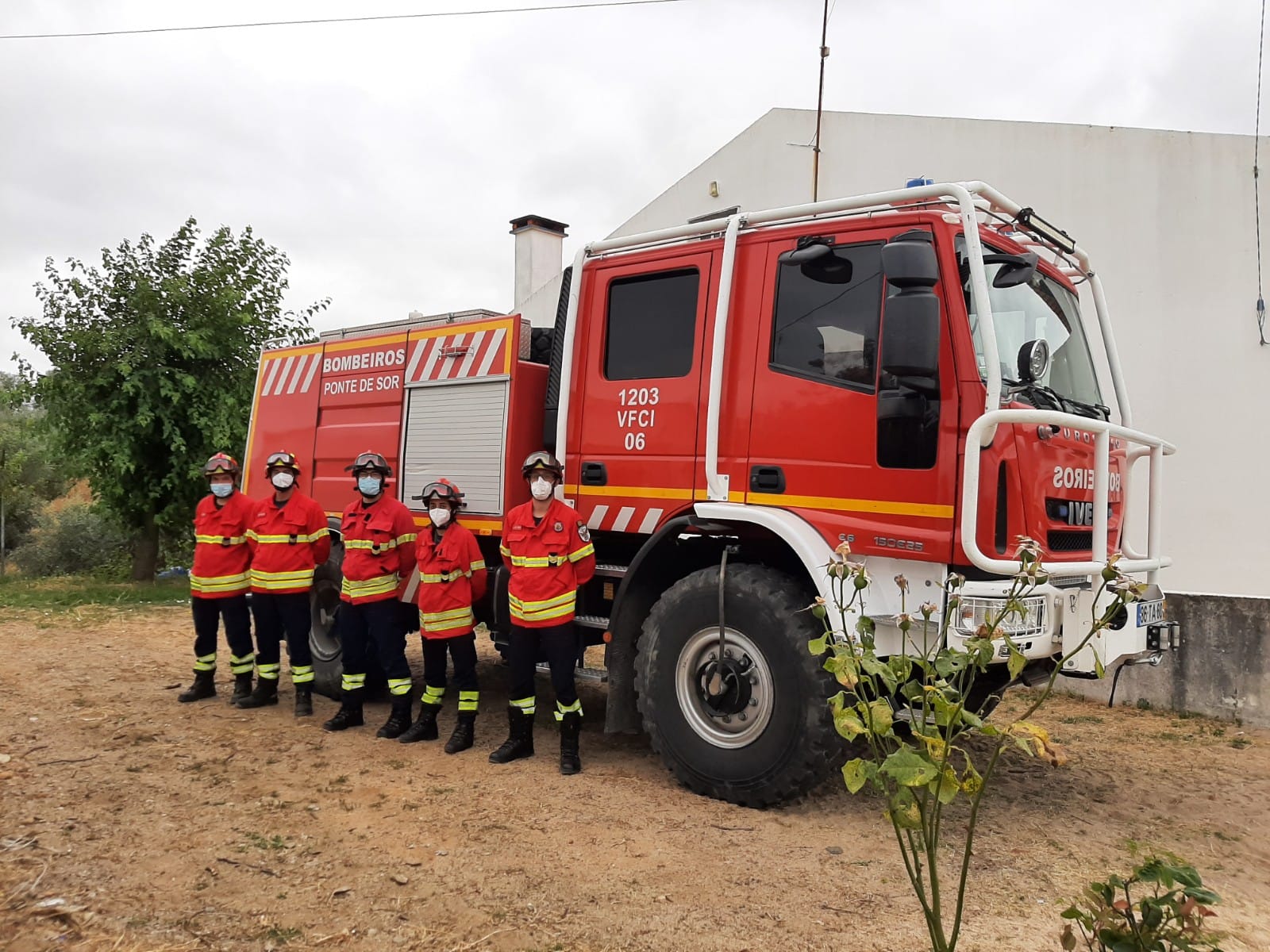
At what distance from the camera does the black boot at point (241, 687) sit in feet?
20.0

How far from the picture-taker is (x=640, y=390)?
4.75 metres

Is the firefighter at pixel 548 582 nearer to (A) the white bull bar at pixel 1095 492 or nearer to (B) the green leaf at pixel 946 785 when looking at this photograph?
(A) the white bull bar at pixel 1095 492

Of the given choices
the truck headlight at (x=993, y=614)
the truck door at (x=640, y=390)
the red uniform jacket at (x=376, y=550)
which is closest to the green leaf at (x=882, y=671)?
the truck headlight at (x=993, y=614)

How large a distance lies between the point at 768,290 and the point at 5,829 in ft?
12.9

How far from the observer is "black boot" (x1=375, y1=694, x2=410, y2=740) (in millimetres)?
5367

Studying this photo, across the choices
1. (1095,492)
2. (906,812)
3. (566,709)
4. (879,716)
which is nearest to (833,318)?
(1095,492)

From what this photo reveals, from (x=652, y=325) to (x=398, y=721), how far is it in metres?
2.72

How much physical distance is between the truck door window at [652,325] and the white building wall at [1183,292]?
4698 mm

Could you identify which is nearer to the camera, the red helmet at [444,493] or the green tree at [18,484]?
the red helmet at [444,493]

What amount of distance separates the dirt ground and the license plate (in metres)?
0.91

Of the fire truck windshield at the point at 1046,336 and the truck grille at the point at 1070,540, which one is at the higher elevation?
the fire truck windshield at the point at 1046,336

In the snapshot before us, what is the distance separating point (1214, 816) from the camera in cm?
436

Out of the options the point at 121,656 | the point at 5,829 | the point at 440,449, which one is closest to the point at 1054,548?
the point at 440,449

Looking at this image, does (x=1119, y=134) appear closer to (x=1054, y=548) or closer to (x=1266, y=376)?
(x=1266, y=376)
